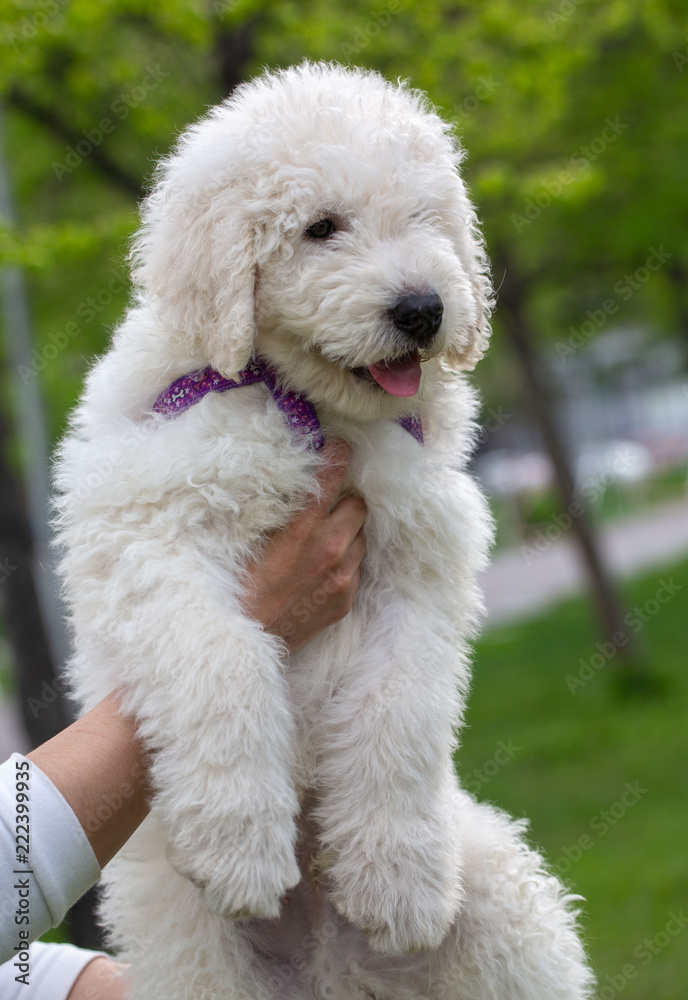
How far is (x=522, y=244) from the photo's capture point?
1127 cm

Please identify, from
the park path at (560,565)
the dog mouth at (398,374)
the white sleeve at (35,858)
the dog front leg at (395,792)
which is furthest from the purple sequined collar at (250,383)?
the park path at (560,565)

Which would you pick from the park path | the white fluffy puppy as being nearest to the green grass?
the park path

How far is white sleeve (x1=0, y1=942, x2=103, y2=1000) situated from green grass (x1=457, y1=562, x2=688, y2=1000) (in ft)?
13.0

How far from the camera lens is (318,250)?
243 centimetres

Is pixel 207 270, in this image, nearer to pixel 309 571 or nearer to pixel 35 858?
pixel 309 571

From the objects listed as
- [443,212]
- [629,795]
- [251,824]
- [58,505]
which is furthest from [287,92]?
[629,795]

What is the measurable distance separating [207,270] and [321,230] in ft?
1.01

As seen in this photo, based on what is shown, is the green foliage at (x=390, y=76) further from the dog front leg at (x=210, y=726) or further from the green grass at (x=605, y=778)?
the green grass at (x=605, y=778)

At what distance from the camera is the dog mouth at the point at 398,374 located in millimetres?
2418

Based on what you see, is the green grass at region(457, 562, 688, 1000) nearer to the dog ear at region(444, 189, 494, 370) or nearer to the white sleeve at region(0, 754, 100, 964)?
the dog ear at region(444, 189, 494, 370)

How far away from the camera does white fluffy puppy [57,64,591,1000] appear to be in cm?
220

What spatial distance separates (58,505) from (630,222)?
8367 millimetres

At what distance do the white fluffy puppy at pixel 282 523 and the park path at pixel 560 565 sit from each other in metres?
10.4

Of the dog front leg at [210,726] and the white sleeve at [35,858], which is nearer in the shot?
the white sleeve at [35,858]
